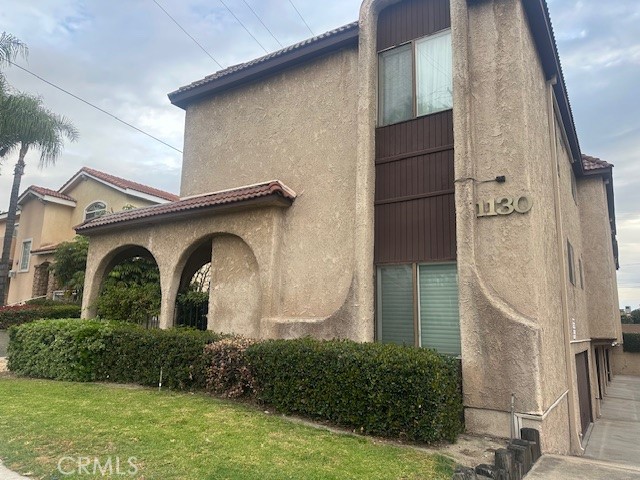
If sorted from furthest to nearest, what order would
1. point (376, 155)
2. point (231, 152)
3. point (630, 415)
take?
point (630, 415) → point (231, 152) → point (376, 155)

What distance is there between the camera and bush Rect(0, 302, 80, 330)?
17922mm

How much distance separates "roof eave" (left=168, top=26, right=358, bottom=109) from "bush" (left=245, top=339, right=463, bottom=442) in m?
6.98

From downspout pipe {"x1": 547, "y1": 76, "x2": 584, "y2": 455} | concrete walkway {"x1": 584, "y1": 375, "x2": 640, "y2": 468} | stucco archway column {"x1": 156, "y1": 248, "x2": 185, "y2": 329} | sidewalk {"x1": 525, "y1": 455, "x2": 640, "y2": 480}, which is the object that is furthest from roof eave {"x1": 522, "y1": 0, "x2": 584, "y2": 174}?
stucco archway column {"x1": 156, "y1": 248, "x2": 185, "y2": 329}

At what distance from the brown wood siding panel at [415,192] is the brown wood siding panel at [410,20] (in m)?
1.96

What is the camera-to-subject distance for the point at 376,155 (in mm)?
9359

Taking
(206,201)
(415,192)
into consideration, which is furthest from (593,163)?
(206,201)

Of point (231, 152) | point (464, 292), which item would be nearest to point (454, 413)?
point (464, 292)

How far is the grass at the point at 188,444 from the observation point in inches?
186

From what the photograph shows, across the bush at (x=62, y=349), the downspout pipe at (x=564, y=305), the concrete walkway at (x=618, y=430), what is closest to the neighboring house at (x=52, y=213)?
the bush at (x=62, y=349)

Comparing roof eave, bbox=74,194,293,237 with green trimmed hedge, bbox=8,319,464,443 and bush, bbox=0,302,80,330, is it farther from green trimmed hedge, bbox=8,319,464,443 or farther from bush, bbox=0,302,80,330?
bush, bbox=0,302,80,330

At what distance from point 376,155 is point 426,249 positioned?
7.81ft

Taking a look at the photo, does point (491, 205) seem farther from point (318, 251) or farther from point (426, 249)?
point (318, 251)

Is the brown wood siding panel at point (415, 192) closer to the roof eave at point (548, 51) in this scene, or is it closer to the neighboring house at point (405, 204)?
the neighboring house at point (405, 204)

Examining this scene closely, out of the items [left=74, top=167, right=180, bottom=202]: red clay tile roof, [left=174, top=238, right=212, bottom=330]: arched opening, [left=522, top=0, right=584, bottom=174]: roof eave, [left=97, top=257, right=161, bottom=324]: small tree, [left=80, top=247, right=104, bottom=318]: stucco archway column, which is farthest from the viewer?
[left=74, top=167, right=180, bottom=202]: red clay tile roof
